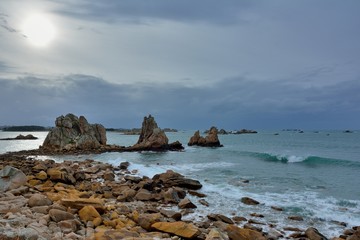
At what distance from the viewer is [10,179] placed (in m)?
13.5

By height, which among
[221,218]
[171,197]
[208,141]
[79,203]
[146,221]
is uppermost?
[208,141]

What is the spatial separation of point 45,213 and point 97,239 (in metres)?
3.02

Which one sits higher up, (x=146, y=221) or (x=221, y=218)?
(x=146, y=221)

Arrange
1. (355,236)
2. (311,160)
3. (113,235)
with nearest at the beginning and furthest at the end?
(113,235)
(355,236)
(311,160)

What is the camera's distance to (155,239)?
8500mm

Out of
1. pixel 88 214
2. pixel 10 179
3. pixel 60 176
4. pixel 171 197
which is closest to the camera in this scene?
pixel 88 214

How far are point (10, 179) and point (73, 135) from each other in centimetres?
4279

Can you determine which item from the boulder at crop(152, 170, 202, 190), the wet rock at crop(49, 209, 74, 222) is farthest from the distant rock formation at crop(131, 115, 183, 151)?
the wet rock at crop(49, 209, 74, 222)

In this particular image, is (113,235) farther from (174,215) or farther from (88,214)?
(174,215)

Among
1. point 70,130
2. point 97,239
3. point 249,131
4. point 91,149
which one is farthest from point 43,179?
point 249,131

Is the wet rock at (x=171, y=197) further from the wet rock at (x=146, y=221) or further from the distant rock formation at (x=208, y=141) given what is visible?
the distant rock formation at (x=208, y=141)

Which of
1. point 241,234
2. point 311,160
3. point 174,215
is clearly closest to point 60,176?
point 174,215

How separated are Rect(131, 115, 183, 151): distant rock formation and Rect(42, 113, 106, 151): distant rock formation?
7685 millimetres

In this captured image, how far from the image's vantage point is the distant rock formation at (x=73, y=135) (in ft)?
169
